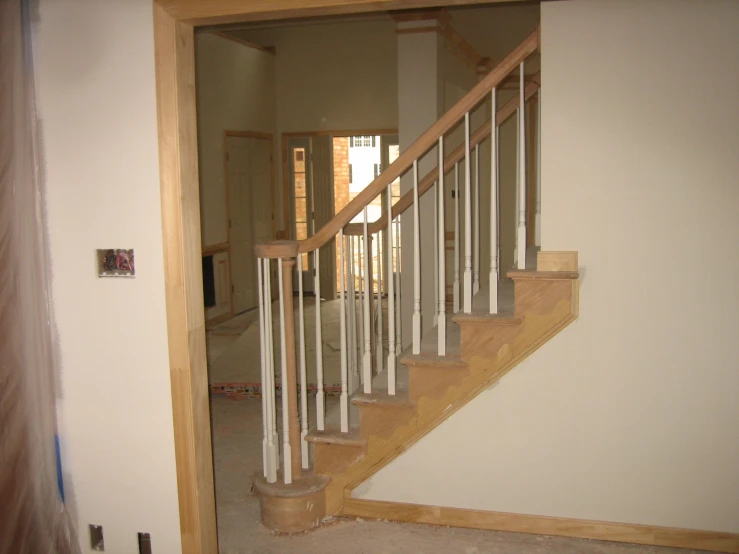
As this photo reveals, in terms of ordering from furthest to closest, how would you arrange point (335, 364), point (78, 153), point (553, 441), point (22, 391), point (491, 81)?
point (335, 364)
point (553, 441)
point (491, 81)
point (78, 153)
point (22, 391)

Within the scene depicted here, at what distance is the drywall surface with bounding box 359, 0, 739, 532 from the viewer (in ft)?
8.28

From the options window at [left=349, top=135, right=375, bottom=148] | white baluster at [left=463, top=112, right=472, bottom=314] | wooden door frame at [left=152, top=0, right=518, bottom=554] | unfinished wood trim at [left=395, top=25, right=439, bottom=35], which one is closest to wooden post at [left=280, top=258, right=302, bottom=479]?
wooden door frame at [left=152, top=0, right=518, bottom=554]

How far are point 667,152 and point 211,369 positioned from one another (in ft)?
12.2

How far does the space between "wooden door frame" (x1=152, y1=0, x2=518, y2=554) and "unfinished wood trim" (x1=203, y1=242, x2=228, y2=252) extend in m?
4.57

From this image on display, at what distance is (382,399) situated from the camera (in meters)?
2.95

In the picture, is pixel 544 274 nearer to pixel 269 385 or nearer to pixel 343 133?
pixel 269 385

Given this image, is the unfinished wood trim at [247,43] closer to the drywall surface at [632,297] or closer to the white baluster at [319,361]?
the white baluster at [319,361]

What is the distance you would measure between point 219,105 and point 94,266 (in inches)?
201

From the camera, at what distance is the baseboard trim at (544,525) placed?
9.07 feet

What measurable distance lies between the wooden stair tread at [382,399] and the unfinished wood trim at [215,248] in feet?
14.3

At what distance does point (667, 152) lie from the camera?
2564 millimetres

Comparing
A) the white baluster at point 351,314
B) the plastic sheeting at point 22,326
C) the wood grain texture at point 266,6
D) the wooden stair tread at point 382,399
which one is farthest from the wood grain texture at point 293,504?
the wood grain texture at point 266,6

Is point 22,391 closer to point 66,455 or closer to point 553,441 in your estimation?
point 66,455

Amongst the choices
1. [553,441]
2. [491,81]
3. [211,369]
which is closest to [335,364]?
[211,369]
